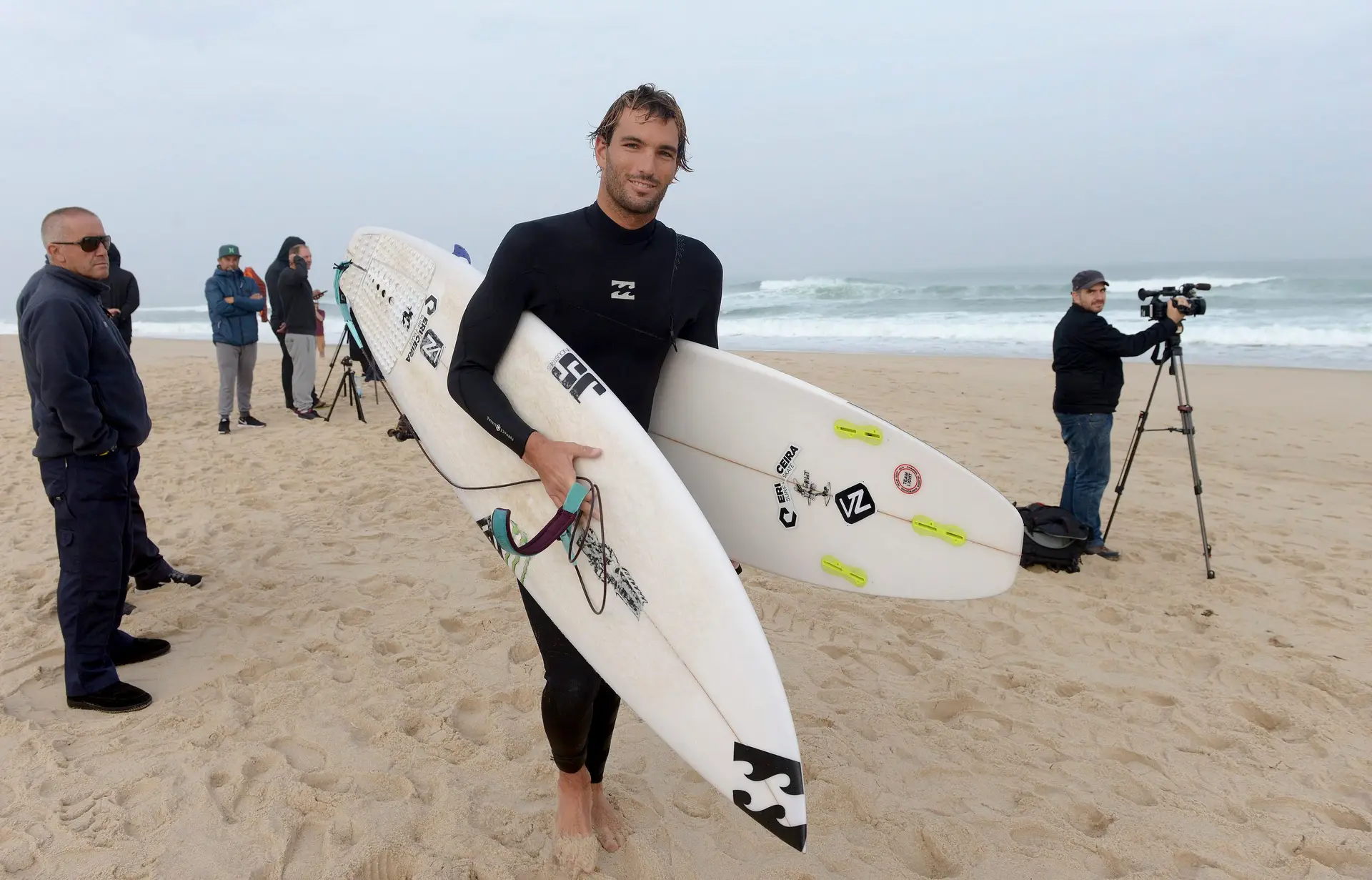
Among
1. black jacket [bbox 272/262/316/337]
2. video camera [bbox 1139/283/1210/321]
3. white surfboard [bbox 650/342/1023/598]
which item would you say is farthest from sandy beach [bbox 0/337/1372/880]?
black jacket [bbox 272/262/316/337]

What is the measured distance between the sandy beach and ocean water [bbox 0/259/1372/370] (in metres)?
13.1

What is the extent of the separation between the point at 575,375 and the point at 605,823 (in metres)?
1.32

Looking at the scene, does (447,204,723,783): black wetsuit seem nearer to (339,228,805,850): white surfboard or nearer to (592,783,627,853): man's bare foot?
(339,228,805,850): white surfboard

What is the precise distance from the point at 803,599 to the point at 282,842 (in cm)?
250

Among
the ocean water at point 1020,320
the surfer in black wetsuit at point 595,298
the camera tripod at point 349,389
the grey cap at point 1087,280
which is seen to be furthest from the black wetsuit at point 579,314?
the ocean water at point 1020,320

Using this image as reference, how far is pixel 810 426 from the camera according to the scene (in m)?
2.41

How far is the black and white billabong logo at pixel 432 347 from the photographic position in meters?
2.32

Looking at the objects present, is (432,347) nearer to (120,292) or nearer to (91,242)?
(91,242)

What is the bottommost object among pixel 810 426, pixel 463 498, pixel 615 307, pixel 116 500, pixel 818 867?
pixel 818 867

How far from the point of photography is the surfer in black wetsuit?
171 centimetres

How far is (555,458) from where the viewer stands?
168 cm

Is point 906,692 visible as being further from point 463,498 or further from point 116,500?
point 116,500

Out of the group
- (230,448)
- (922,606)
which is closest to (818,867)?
(922,606)

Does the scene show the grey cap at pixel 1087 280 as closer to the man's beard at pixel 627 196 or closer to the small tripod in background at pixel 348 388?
the man's beard at pixel 627 196
